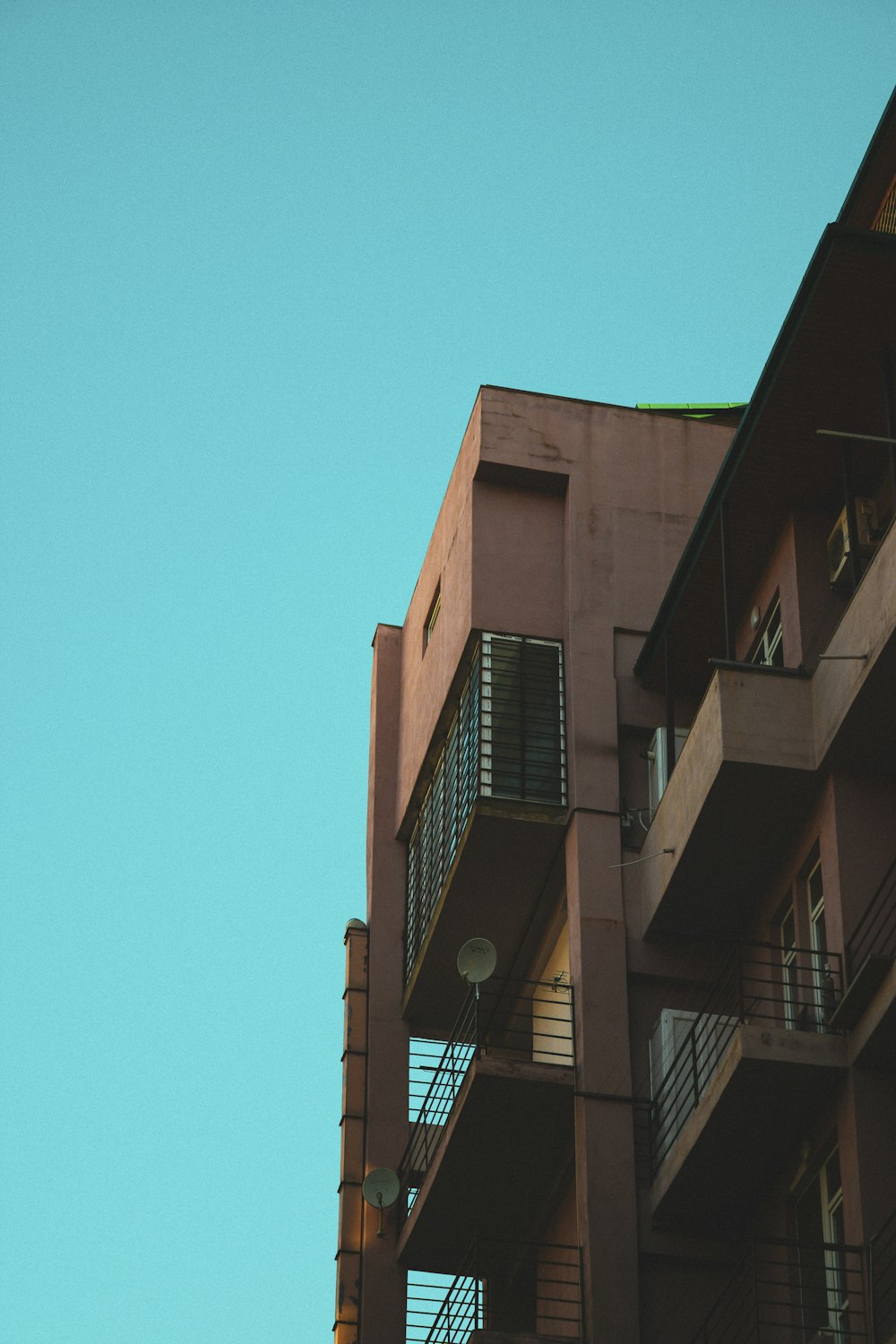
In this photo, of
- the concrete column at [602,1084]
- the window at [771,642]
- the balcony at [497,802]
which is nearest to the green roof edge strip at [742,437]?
the window at [771,642]

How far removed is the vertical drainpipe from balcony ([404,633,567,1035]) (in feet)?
5.44

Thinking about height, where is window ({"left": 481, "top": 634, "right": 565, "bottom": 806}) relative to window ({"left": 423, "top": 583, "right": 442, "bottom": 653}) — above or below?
below

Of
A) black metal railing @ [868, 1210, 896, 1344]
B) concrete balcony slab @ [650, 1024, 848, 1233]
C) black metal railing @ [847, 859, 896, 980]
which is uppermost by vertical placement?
black metal railing @ [847, 859, 896, 980]

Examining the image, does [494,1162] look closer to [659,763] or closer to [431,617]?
[659,763]

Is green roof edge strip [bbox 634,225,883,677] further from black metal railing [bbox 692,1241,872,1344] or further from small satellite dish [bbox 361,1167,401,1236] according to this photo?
black metal railing [bbox 692,1241,872,1344]

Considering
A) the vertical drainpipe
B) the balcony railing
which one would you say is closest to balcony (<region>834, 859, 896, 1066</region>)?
the balcony railing

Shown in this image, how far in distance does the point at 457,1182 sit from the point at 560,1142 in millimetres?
1846

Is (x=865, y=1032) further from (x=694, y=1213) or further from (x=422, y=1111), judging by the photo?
(x=422, y=1111)

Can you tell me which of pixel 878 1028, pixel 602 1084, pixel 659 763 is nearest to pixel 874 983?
pixel 878 1028

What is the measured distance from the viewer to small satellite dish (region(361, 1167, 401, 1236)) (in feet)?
93.5

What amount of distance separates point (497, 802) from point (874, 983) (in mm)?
7580

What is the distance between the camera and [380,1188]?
2858cm

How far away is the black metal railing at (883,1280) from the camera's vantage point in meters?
18.2

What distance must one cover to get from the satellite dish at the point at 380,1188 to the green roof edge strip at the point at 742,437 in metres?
8.06
